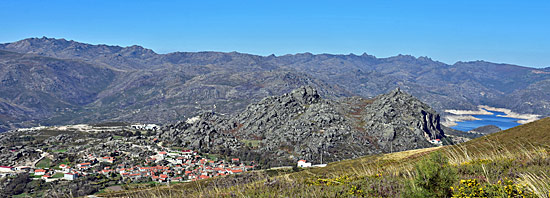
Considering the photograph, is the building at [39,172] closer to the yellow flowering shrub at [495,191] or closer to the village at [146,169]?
the village at [146,169]

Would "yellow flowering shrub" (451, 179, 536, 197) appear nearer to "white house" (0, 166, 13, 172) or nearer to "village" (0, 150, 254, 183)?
"village" (0, 150, 254, 183)

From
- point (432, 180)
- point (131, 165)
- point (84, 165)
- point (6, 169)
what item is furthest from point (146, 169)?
point (432, 180)

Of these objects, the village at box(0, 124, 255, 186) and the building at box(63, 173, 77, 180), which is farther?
the village at box(0, 124, 255, 186)

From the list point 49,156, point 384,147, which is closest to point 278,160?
point 384,147

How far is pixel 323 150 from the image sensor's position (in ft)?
600

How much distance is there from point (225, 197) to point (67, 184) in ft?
374

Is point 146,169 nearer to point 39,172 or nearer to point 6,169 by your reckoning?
point 39,172

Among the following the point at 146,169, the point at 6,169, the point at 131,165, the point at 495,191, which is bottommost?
the point at 131,165

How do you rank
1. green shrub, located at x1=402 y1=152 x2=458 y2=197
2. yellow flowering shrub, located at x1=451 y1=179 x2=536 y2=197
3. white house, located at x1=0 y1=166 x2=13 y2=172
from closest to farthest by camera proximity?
yellow flowering shrub, located at x1=451 y1=179 x2=536 y2=197
green shrub, located at x1=402 y1=152 x2=458 y2=197
white house, located at x1=0 y1=166 x2=13 y2=172

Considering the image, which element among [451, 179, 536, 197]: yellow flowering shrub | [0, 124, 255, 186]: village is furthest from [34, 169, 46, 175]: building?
[451, 179, 536, 197]: yellow flowering shrub

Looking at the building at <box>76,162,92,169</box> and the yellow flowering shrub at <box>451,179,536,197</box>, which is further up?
the yellow flowering shrub at <box>451,179,536,197</box>

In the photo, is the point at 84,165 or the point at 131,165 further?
the point at 131,165

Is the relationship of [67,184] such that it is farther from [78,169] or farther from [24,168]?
[24,168]

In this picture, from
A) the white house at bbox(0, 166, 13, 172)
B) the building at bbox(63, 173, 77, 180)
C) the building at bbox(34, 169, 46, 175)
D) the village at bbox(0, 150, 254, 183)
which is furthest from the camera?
the white house at bbox(0, 166, 13, 172)
